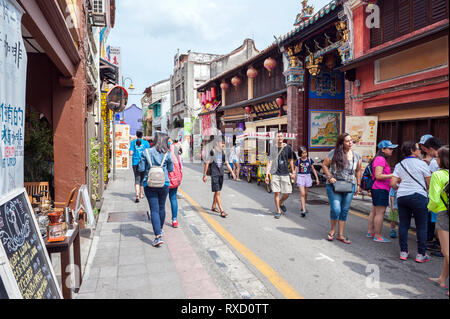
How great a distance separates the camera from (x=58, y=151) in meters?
5.87

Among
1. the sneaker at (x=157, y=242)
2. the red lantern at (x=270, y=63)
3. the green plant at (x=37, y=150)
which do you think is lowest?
the sneaker at (x=157, y=242)

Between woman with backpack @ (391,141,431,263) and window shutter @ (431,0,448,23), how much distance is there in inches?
170

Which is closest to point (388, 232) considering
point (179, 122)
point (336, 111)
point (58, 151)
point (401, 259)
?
point (401, 259)

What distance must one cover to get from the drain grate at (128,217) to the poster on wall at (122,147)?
8.18 m

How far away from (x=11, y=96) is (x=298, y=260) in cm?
407

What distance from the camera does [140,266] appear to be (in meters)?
4.57

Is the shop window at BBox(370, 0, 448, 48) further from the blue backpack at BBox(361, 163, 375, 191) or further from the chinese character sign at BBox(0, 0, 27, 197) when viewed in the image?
the chinese character sign at BBox(0, 0, 27, 197)

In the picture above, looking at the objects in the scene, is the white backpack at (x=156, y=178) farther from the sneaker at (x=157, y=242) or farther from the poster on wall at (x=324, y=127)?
the poster on wall at (x=324, y=127)

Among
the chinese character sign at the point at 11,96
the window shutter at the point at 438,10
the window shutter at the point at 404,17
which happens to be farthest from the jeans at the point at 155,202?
the window shutter at the point at 404,17

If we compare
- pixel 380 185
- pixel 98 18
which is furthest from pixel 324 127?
pixel 98 18

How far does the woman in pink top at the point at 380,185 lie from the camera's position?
5.56 m

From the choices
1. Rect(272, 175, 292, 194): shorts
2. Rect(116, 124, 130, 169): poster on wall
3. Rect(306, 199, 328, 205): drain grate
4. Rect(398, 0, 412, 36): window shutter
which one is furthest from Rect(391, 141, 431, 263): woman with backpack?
Rect(116, 124, 130, 169): poster on wall

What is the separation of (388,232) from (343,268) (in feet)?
7.85
